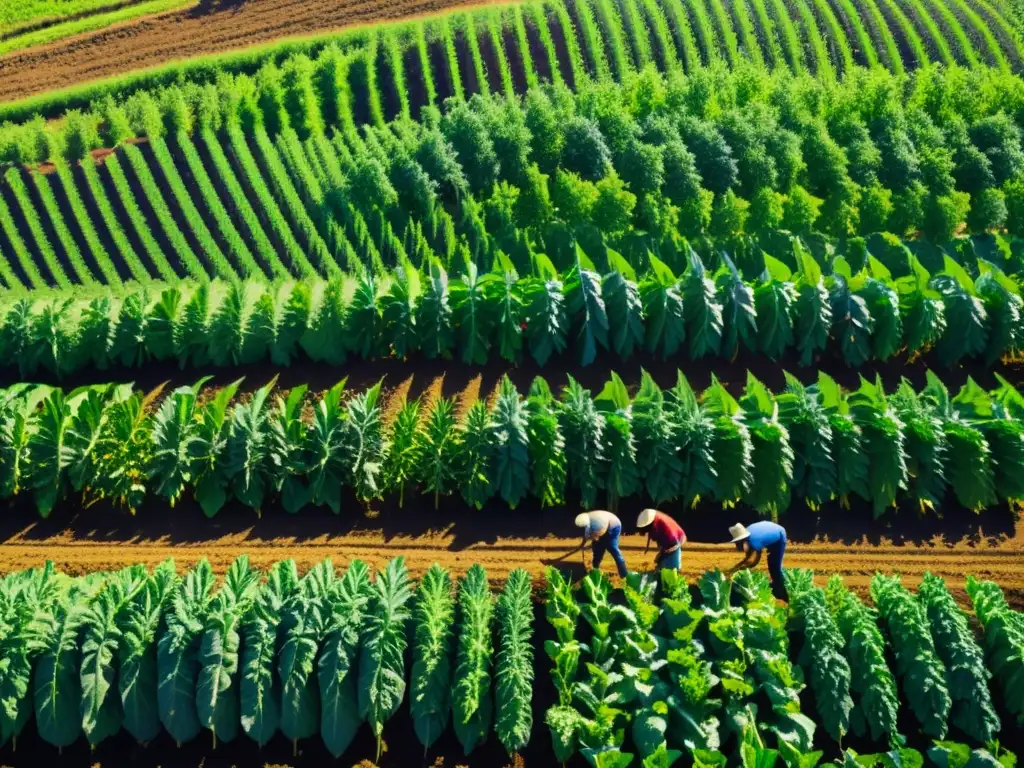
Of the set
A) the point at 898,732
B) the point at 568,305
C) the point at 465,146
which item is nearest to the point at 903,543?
the point at 898,732

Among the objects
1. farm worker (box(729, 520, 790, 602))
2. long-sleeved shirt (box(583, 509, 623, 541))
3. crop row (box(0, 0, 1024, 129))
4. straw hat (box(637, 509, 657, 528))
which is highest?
crop row (box(0, 0, 1024, 129))

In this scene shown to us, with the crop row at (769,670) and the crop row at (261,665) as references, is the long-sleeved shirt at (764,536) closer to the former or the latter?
the crop row at (769,670)

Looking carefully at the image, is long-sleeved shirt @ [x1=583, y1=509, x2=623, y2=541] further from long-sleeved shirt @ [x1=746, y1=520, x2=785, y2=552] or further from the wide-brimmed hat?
long-sleeved shirt @ [x1=746, y1=520, x2=785, y2=552]

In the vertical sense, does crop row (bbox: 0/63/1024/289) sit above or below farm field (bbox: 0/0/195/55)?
below

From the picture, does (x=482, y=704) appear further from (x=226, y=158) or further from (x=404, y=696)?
(x=226, y=158)

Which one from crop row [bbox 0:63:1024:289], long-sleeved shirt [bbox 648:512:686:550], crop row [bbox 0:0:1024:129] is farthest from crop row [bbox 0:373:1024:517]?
crop row [bbox 0:0:1024:129]

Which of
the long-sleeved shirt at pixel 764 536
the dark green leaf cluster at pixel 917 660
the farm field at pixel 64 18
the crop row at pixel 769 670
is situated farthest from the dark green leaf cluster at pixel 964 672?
the farm field at pixel 64 18
